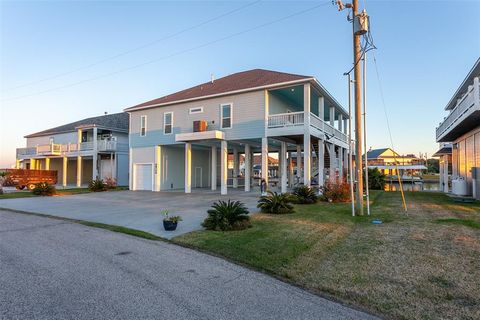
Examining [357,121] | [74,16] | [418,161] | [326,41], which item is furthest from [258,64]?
[418,161]

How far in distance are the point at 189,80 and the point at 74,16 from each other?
12470 millimetres

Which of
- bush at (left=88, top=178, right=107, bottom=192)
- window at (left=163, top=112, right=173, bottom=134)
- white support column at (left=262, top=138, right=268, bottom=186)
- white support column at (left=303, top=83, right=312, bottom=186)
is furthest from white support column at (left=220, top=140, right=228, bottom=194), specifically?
bush at (left=88, top=178, right=107, bottom=192)

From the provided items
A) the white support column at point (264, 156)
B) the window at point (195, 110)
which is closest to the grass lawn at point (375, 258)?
the white support column at point (264, 156)

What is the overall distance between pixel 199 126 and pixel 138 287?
16.3m

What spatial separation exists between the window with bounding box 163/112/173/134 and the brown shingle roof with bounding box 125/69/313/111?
100 centimetres

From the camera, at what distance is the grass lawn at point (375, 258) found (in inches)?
150

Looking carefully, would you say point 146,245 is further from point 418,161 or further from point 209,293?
point 418,161

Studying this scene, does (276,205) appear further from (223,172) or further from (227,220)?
(223,172)

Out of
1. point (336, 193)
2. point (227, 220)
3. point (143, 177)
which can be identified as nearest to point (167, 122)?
point (143, 177)

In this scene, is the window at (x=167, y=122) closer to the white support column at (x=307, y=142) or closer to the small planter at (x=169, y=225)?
the white support column at (x=307, y=142)

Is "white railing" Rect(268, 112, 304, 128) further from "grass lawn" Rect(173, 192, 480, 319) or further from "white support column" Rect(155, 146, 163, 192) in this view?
"white support column" Rect(155, 146, 163, 192)

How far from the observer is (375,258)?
5.52 meters

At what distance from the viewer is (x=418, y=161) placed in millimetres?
57156

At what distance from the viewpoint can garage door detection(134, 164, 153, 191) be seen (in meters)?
24.0
